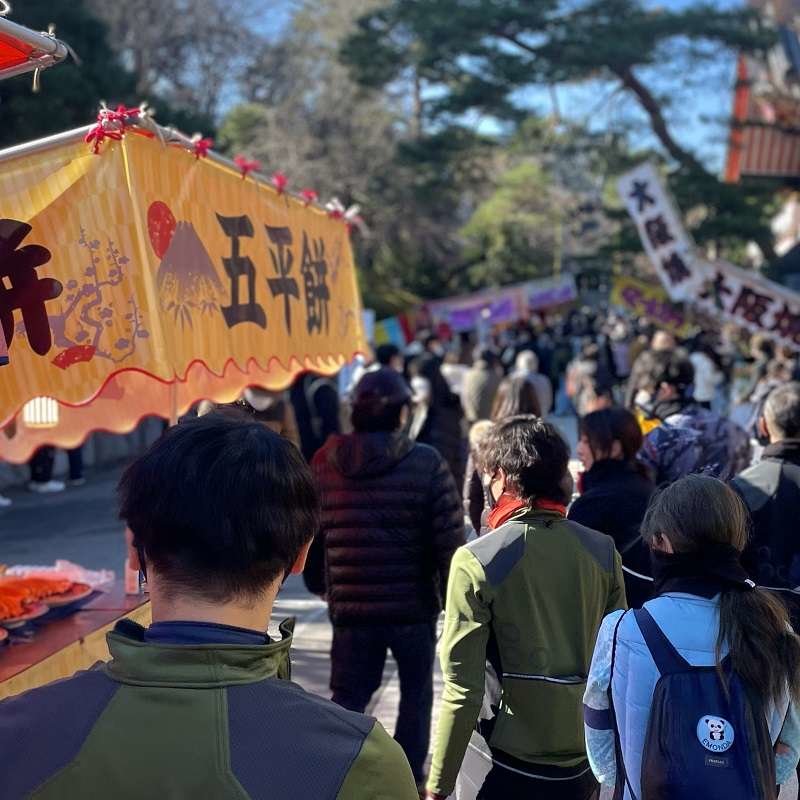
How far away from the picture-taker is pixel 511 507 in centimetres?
275

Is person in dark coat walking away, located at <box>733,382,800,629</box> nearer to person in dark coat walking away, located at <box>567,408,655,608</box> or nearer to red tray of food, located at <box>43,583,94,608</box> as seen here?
person in dark coat walking away, located at <box>567,408,655,608</box>

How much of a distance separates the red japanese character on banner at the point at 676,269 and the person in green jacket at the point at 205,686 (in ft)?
39.1

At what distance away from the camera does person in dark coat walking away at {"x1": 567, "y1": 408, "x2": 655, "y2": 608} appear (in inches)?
134

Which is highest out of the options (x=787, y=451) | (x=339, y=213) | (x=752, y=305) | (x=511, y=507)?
(x=339, y=213)

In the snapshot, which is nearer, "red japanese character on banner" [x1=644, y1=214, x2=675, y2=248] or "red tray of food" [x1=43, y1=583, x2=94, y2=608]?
"red tray of food" [x1=43, y1=583, x2=94, y2=608]

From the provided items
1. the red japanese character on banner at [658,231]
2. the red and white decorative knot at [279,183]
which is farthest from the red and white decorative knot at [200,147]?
the red japanese character on banner at [658,231]

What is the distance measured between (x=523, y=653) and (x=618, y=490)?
1.06 meters

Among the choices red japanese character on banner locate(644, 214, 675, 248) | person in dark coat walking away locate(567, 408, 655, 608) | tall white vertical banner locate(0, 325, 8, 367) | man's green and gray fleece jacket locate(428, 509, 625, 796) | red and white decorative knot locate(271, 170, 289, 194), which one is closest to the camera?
tall white vertical banner locate(0, 325, 8, 367)

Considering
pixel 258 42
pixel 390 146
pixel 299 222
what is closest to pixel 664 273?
pixel 299 222

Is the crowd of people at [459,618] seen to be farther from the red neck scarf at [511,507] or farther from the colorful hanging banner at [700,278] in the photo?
the colorful hanging banner at [700,278]

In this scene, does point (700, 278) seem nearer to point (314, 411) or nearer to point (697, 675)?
point (314, 411)

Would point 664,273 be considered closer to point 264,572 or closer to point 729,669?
point 729,669

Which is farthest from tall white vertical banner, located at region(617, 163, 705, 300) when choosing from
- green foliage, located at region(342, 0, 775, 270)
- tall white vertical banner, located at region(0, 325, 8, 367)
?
tall white vertical banner, located at region(0, 325, 8, 367)

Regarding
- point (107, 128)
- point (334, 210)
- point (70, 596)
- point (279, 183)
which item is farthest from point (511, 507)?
point (334, 210)
